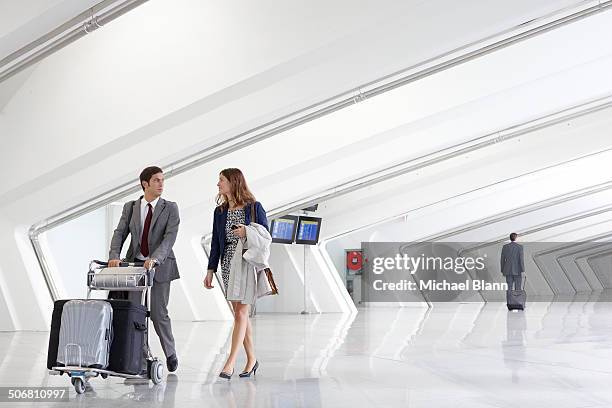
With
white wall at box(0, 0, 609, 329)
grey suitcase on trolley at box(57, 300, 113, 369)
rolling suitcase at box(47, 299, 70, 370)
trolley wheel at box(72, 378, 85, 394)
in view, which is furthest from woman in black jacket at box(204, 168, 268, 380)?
white wall at box(0, 0, 609, 329)

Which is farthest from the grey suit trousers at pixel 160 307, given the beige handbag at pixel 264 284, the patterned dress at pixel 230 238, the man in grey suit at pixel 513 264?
the man in grey suit at pixel 513 264

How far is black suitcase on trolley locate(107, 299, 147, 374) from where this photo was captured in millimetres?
6215

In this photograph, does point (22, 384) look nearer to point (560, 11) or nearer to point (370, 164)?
point (560, 11)

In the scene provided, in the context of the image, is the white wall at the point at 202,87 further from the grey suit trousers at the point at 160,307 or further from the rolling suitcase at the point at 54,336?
the rolling suitcase at the point at 54,336

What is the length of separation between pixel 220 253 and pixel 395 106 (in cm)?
817

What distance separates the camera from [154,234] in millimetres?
7012

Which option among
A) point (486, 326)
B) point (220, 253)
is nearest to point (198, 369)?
point (220, 253)

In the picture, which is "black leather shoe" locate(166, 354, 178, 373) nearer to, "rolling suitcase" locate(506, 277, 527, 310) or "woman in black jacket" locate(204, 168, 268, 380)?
"woman in black jacket" locate(204, 168, 268, 380)

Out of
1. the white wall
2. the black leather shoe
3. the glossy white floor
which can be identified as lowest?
the glossy white floor

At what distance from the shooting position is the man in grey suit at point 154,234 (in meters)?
7.00

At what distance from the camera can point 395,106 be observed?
14820mm

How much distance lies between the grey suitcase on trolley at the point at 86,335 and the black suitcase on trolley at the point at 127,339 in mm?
68

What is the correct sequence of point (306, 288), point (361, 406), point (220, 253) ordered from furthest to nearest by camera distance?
point (306, 288), point (220, 253), point (361, 406)

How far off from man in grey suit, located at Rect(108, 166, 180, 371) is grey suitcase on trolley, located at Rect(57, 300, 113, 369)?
0.77 metres
